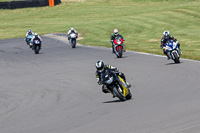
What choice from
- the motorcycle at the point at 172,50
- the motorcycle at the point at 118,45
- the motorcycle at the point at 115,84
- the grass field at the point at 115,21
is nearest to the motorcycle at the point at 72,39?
the grass field at the point at 115,21

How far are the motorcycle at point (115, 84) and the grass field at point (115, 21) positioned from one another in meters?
12.1

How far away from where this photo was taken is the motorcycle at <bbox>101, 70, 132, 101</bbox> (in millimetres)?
11781

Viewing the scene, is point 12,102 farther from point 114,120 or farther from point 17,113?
point 114,120

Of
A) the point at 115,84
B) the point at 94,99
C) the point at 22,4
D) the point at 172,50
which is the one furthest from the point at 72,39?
the point at 22,4

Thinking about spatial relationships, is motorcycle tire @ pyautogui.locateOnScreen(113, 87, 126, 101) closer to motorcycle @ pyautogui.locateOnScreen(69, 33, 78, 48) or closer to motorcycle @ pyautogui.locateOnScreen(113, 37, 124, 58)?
motorcycle @ pyautogui.locateOnScreen(113, 37, 124, 58)

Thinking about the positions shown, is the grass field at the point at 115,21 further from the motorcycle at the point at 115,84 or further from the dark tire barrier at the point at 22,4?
the motorcycle at the point at 115,84

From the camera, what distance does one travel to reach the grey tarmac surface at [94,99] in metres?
8.87

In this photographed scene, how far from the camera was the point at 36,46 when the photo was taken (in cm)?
3123

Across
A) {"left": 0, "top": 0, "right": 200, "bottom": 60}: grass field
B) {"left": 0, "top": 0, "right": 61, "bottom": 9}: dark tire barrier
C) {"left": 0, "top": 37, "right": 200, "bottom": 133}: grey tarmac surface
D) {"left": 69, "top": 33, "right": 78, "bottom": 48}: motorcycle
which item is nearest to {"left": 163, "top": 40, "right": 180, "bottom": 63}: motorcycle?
{"left": 0, "top": 37, "right": 200, "bottom": 133}: grey tarmac surface

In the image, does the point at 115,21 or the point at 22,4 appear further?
the point at 22,4

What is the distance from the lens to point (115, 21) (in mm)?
54531

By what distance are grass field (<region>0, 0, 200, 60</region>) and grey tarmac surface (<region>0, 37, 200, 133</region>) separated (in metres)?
6.45

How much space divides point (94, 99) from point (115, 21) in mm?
42042

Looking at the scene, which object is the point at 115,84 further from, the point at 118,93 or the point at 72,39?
the point at 72,39
